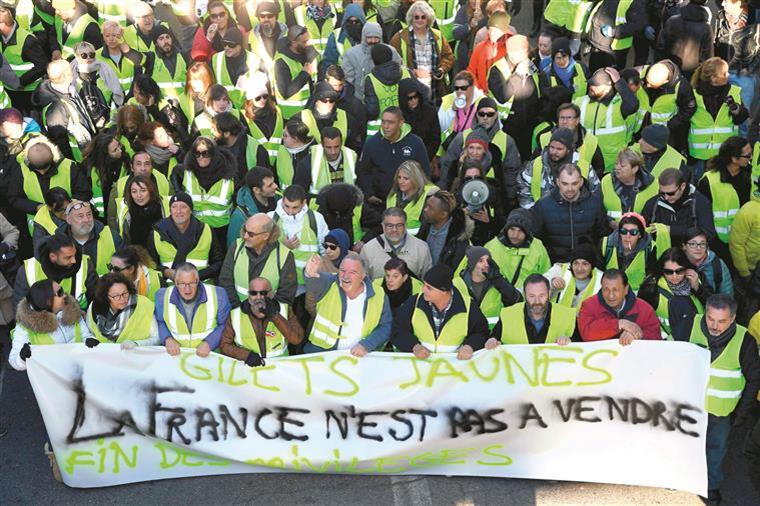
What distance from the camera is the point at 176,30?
15.9 meters

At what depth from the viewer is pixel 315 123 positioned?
36.5 ft

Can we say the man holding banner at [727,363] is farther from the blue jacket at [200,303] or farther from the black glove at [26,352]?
the black glove at [26,352]

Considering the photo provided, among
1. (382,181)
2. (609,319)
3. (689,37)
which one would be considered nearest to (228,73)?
(382,181)

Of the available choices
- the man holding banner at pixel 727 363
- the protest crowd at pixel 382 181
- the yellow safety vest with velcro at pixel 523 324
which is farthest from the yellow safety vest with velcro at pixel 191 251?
the man holding banner at pixel 727 363

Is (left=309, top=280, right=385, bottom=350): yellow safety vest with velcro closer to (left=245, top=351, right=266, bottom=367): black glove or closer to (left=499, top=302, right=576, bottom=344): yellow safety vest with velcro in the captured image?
(left=245, top=351, right=266, bottom=367): black glove

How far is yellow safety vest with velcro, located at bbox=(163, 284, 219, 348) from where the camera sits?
8539 mm

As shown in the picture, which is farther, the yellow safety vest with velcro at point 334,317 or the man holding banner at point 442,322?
the yellow safety vest with velcro at point 334,317

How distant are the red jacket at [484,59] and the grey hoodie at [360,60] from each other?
853mm

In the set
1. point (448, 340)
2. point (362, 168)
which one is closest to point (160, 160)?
point (362, 168)

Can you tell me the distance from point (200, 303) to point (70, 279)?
4.24 ft

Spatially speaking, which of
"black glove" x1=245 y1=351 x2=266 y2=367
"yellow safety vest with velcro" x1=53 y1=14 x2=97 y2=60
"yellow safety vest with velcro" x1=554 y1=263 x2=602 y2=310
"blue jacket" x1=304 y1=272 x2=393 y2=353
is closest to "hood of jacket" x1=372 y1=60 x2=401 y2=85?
"yellow safety vest with velcro" x1=554 y1=263 x2=602 y2=310

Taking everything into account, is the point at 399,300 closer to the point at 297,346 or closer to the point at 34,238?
the point at 297,346

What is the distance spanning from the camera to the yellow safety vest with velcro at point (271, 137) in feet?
37.3

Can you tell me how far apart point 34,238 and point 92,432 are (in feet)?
6.71
